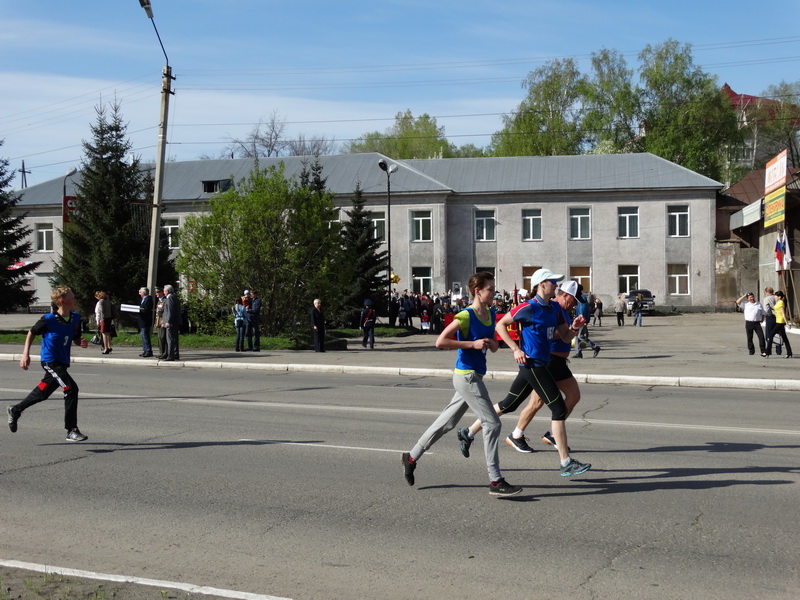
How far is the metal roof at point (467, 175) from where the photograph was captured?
60781 mm

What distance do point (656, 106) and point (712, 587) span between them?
68.1 metres

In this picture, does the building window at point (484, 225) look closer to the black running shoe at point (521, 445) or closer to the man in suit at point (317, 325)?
the man in suit at point (317, 325)

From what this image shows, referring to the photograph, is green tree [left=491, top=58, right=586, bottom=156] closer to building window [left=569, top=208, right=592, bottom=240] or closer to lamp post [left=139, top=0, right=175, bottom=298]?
building window [left=569, top=208, right=592, bottom=240]


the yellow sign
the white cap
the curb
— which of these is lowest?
the curb

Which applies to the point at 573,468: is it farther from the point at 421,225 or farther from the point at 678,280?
the point at 678,280

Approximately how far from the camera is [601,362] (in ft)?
73.6

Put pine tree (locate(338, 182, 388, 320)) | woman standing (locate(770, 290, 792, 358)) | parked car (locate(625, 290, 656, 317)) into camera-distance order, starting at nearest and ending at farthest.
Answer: woman standing (locate(770, 290, 792, 358)) < pine tree (locate(338, 182, 388, 320)) < parked car (locate(625, 290, 656, 317))

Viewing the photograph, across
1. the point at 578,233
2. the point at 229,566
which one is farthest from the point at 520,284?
the point at 229,566

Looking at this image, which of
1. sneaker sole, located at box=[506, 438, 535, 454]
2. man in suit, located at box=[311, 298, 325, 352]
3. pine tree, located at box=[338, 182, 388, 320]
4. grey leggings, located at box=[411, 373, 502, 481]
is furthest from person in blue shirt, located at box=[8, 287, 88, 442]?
pine tree, located at box=[338, 182, 388, 320]

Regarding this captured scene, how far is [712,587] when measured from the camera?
5094 mm

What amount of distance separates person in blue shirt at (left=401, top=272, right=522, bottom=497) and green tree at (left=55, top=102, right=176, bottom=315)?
33141mm

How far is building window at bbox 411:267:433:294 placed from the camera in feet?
202

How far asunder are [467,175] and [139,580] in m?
60.3

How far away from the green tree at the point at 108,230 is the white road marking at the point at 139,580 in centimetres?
3454
